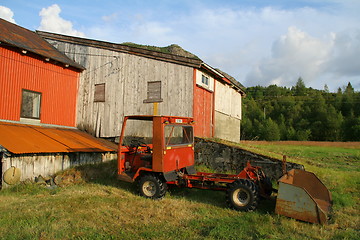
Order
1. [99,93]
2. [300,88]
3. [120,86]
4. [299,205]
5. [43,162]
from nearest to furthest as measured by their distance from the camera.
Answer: [299,205], [43,162], [120,86], [99,93], [300,88]

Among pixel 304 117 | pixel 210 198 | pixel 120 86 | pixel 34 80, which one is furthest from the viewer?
pixel 304 117

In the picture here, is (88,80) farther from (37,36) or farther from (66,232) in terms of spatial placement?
(66,232)

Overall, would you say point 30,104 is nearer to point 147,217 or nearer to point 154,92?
point 154,92

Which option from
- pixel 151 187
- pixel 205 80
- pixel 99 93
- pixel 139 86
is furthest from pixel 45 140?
pixel 205 80

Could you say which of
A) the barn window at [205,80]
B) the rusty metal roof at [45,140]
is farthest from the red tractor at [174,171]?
the barn window at [205,80]

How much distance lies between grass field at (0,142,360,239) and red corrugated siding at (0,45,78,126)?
4.98m

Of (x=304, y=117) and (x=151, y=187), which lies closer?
(x=151, y=187)

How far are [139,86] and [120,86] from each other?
47.8 inches

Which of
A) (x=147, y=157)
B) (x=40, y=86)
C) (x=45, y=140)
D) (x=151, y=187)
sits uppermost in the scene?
(x=40, y=86)

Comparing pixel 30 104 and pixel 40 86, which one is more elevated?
pixel 40 86

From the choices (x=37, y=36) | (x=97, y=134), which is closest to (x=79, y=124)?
(x=97, y=134)

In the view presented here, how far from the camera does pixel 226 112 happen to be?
16.9m

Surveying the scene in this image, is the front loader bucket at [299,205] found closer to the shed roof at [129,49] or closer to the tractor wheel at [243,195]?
the tractor wheel at [243,195]

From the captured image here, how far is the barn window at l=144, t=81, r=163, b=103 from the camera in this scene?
1315 centimetres
